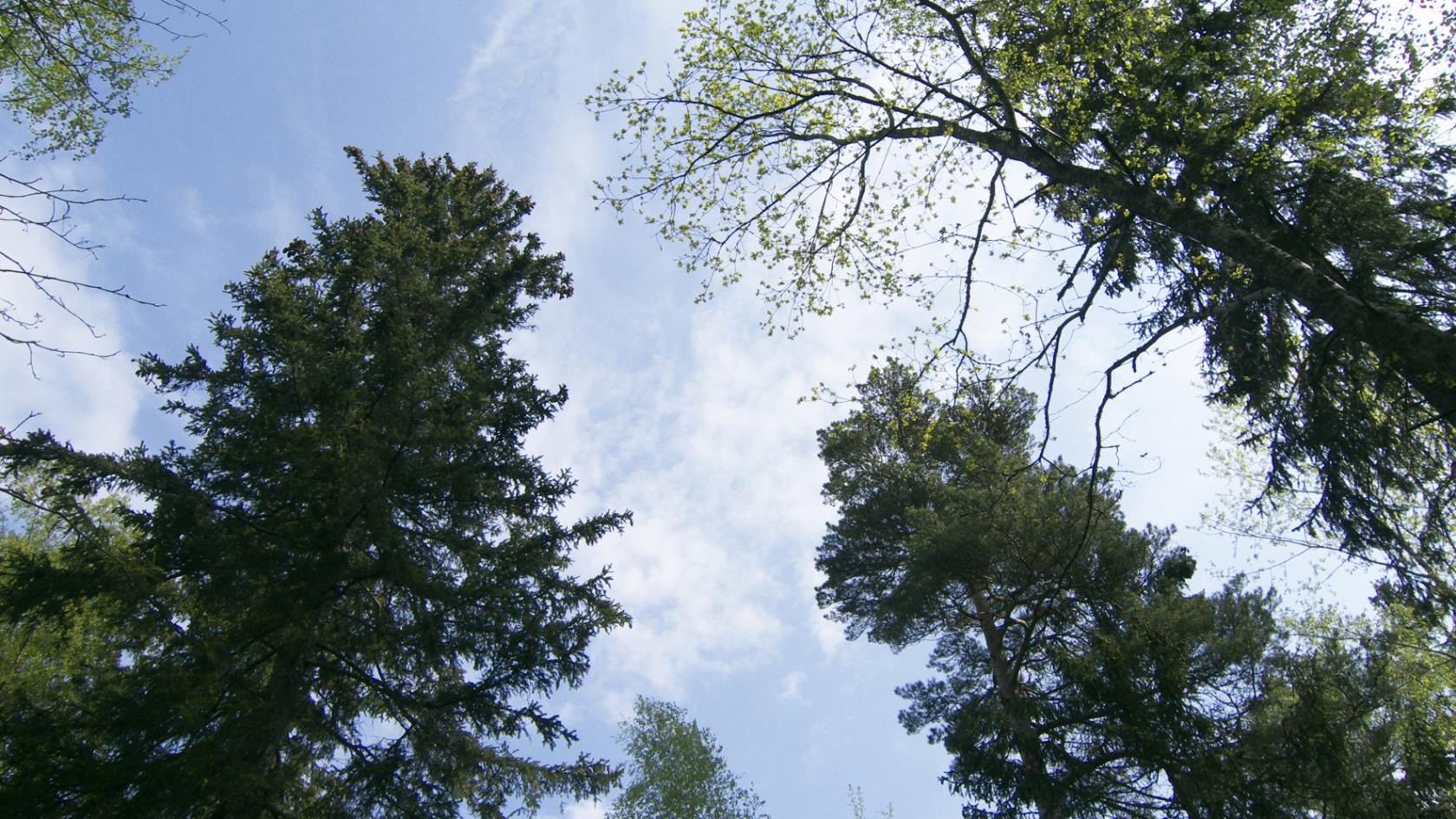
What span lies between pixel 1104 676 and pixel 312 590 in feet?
32.4

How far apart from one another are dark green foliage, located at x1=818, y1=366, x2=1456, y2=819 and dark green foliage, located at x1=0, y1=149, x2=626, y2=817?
4315 mm

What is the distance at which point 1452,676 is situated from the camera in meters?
11.6

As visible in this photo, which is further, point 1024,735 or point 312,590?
point 1024,735

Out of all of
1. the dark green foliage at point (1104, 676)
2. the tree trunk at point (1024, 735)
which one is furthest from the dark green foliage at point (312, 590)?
the tree trunk at point (1024, 735)

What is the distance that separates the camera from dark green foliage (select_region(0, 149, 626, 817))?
6148 mm

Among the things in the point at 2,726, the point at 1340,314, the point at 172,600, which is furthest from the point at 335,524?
the point at 1340,314

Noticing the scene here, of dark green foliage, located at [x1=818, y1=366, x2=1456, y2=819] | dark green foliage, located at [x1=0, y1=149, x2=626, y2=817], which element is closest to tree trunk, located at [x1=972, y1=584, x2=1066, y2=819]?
dark green foliage, located at [x1=818, y1=366, x2=1456, y2=819]

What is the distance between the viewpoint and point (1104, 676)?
10.3m

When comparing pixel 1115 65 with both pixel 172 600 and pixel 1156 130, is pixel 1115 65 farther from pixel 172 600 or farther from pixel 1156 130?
pixel 172 600

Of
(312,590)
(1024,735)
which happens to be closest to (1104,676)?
(1024,735)

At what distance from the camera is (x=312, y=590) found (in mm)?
7141

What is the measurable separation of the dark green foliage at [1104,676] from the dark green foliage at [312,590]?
432cm

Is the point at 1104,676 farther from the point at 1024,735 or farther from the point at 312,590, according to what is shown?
the point at 312,590

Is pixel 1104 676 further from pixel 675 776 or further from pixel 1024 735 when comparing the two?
pixel 675 776
